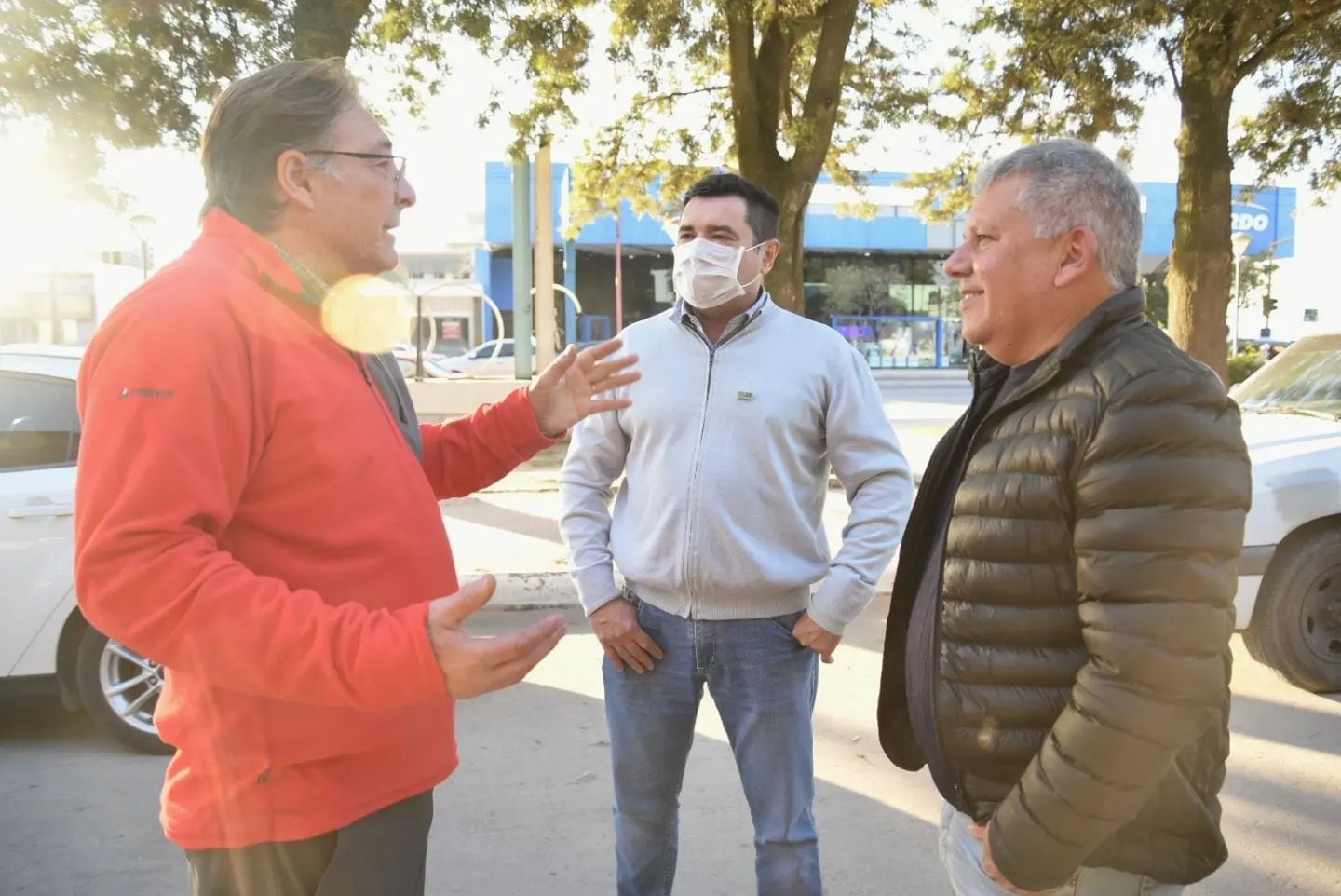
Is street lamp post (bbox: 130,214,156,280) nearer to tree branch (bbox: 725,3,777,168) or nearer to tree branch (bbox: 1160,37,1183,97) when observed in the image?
tree branch (bbox: 725,3,777,168)

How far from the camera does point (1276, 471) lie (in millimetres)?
5281

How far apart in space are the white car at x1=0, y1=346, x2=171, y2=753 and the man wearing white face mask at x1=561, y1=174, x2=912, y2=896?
8.94ft

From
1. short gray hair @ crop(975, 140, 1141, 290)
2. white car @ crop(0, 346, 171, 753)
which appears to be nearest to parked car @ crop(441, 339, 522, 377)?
white car @ crop(0, 346, 171, 753)

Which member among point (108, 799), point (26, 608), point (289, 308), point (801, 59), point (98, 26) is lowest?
point (108, 799)

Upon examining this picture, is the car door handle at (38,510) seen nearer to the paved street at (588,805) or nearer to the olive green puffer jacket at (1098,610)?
the paved street at (588,805)

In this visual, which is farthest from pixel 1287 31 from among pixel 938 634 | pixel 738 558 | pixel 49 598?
pixel 49 598

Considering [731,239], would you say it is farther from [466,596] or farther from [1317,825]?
[1317,825]

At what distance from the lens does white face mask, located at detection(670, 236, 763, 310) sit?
118 inches

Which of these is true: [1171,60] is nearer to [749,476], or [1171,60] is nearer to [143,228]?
[749,476]

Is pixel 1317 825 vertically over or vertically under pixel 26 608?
under

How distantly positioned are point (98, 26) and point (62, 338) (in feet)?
68.0

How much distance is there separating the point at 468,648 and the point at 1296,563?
5.16m

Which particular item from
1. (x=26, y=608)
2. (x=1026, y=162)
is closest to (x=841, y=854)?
(x=1026, y=162)

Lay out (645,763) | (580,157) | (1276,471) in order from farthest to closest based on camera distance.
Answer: (580,157), (1276,471), (645,763)
